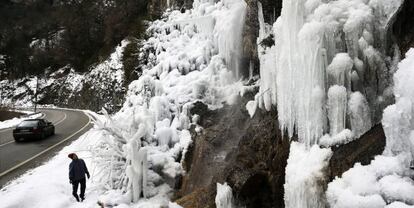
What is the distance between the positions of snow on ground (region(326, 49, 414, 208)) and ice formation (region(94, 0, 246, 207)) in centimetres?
525

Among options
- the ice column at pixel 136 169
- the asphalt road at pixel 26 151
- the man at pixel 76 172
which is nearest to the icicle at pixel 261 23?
the ice column at pixel 136 169

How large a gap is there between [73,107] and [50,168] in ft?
126

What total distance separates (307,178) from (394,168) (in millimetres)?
1467

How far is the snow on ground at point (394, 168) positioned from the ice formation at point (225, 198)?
309 cm

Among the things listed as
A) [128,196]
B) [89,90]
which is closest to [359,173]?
[128,196]

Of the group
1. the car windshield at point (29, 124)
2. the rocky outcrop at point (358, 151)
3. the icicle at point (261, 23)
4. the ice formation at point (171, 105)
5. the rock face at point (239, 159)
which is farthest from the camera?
the car windshield at point (29, 124)

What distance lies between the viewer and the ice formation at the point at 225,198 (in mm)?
8633

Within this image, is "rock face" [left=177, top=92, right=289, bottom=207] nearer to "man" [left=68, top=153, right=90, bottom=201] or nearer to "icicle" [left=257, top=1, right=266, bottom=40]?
"icicle" [left=257, top=1, right=266, bottom=40]

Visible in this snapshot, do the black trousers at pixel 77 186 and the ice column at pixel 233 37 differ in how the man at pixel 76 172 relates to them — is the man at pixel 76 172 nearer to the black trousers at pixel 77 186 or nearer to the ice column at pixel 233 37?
the black trousers at pixel 77 186

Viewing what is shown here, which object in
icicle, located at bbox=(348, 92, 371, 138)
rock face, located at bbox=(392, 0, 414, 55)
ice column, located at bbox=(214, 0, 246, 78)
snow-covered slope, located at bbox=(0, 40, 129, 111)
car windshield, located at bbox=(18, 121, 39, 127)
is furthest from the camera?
snow-covered slope, located at bbox=(0, 40, 129, 111)

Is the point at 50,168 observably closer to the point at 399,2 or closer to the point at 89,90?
the point at 399,2

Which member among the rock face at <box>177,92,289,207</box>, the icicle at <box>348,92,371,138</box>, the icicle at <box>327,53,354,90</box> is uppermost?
the icicle at <box>327,53,354,90</box>

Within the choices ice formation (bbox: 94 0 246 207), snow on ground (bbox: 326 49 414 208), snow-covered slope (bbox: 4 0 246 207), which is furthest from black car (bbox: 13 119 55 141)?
snow on ground (bbox: 326 49 414 208)

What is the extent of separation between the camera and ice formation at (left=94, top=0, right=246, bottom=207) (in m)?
10.6
